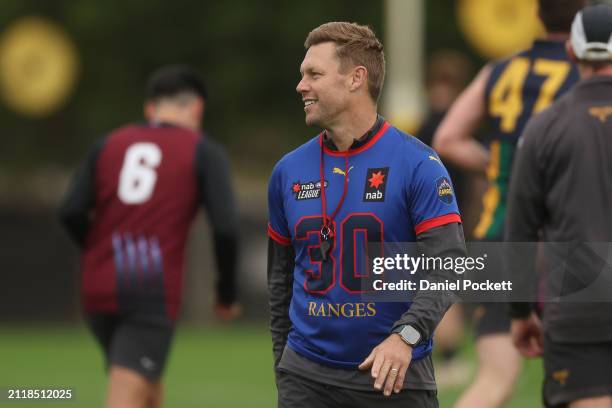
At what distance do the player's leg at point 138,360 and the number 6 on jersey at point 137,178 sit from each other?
676 millimetres

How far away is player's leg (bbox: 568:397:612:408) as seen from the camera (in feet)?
18.3

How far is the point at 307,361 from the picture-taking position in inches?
211

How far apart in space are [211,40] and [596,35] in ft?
60.8

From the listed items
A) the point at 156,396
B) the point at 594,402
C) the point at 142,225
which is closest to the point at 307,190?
the point at 594,402

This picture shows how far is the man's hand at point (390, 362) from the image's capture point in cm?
489

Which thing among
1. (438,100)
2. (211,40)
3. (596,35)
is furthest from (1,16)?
(596,35)

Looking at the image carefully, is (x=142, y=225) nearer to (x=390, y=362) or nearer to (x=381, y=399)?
(x=381, y=399)

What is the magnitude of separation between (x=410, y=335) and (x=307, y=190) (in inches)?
29.8

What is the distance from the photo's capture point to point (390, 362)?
491 cm

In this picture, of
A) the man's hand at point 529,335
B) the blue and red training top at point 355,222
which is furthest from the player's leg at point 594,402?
the blue and red training top at point 355,222

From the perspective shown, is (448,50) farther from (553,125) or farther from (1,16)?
(553,125)

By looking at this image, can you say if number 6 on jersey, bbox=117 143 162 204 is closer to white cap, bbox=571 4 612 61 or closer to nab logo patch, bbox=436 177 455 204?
white cap, bbox=571 4 612 61

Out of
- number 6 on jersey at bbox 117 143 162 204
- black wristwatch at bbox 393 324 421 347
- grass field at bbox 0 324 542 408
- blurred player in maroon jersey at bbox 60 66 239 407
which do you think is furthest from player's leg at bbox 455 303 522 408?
grass field at bbox 0 324 542 408

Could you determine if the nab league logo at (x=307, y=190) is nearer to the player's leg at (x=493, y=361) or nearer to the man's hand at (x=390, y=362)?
the man's hand at (x=390, y=362)
